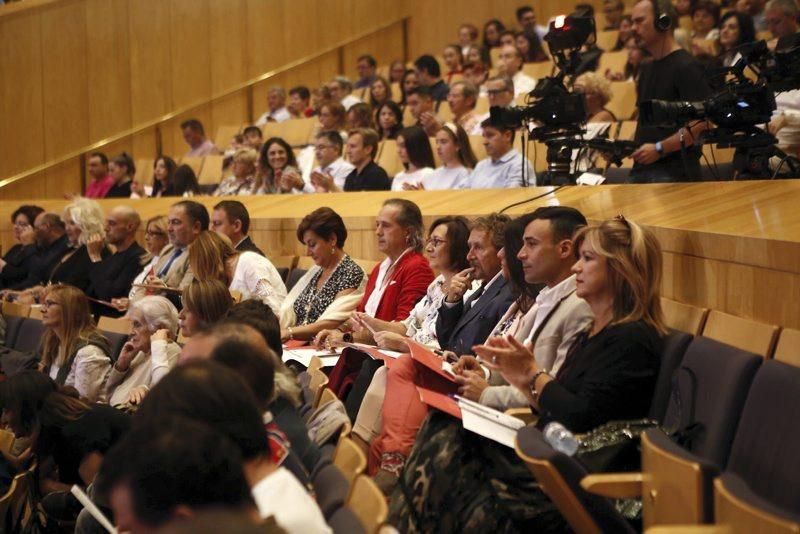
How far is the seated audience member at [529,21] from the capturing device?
8867 millimetres

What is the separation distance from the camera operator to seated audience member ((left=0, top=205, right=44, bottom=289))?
12.9 feet

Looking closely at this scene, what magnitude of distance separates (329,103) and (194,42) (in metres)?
3.04

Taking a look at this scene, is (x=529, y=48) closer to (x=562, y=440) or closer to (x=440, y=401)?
(x=440, y=401)

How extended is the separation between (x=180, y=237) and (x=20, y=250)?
81.4 inches

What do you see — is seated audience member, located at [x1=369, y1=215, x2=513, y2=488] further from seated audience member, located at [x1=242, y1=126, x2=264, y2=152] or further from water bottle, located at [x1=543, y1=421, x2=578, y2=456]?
seated audience member, located at [x1=242, y1=126, x2=264, y2=152]

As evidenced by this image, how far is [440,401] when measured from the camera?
2371 millimetres

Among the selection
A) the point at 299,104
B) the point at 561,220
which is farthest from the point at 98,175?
the point at 561,220

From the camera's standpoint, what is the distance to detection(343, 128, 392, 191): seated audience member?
18.1 ft

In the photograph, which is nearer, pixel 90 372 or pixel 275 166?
pixel 90 372

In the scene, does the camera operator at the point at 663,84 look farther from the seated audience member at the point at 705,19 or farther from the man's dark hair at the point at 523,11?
the man's dark hair at the point at 523,11

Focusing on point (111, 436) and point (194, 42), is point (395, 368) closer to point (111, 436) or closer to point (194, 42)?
point (111, 436)

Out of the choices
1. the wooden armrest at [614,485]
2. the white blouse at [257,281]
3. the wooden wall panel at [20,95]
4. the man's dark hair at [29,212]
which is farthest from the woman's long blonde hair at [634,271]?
the wooden wall panel at [20,95]

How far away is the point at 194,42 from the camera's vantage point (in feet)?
31.6

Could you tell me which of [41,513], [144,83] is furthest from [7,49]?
[41,513]
